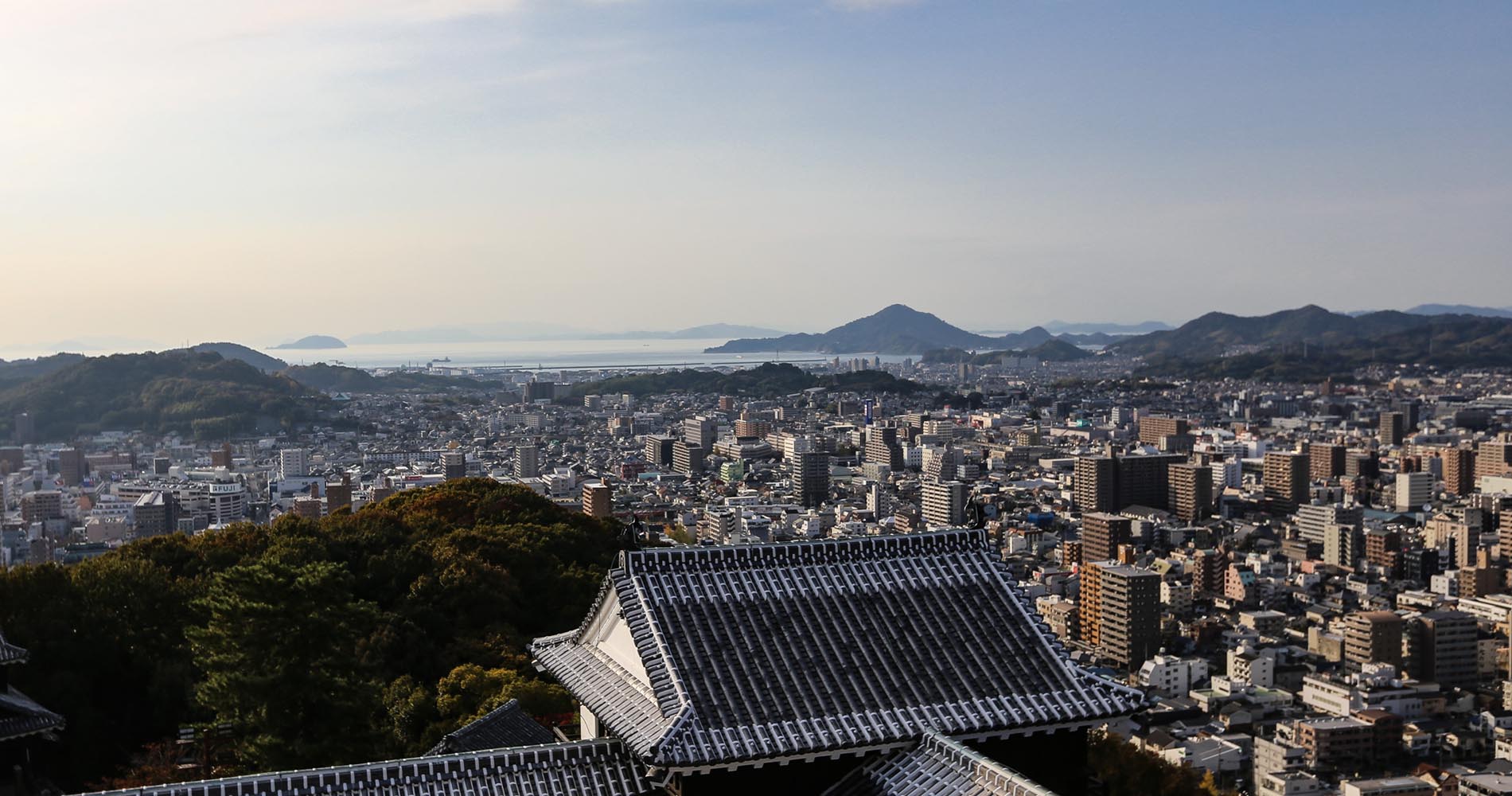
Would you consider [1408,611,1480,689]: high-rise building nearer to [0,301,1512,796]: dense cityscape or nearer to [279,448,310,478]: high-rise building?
[0,301,1512,796]: dense cityscape

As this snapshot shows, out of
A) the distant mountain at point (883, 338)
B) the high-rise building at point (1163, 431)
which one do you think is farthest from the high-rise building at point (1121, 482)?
the distant mountain at point (883, 338)

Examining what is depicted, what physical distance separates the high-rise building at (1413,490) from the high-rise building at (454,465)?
3778 centimetres

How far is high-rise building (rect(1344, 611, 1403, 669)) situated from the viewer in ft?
98.3

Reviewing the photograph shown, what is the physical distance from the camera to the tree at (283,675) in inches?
260

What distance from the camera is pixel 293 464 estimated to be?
168 ft

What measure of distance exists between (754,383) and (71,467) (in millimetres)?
54396

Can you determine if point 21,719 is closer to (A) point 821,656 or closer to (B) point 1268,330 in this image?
(A) point 821,656

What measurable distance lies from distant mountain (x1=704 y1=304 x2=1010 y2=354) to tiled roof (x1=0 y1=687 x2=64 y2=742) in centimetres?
16223

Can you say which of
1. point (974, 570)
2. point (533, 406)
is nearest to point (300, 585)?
point (974, 570)

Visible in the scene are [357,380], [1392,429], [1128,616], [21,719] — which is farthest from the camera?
[357,380]

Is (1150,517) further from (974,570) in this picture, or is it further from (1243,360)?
(1243,360)

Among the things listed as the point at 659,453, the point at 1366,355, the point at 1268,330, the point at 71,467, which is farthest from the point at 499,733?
the point at 1268,330

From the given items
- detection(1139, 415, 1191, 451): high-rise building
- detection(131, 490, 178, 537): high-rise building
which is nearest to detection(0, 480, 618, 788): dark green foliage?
detection(131, 490, 178, 537): high-rise building

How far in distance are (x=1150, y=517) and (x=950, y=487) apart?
295 inches
